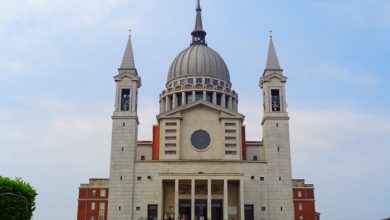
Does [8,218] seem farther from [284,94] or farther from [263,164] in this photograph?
[284,94]

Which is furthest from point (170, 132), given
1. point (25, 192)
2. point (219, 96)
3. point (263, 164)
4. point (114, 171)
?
point (25, 192)

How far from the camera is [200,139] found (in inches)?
2255

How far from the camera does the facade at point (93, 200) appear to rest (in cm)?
6944

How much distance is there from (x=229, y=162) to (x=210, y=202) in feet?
18.4

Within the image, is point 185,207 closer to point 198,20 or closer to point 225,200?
point 225,200

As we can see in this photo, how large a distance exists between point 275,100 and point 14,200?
33.4 m

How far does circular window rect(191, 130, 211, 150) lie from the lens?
56903mm

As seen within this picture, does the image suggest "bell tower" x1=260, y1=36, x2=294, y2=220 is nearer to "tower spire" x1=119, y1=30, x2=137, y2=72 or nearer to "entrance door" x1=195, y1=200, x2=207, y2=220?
"entrance door" x1=195, y1=200, x2=207, y2=220

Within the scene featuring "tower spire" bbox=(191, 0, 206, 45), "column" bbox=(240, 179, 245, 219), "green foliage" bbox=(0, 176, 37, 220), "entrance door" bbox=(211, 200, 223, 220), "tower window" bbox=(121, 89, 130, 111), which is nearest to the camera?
"green foliage" bbox=(0, 176, 37, 220)

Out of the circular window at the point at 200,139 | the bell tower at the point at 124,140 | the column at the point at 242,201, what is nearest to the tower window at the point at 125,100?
the bell tower at the point at 124,140

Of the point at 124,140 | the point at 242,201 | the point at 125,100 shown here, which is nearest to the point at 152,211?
the point at 124,140

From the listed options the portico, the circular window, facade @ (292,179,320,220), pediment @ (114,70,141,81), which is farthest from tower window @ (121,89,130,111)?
facade @ (292,179,320,220)

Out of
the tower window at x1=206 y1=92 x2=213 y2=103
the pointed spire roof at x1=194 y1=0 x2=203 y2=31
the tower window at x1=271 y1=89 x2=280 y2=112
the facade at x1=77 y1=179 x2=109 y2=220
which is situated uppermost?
the pointed spire roof at x1=194 y1=0 x2=203 y2=31

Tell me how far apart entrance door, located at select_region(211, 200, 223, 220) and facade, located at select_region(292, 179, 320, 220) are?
20144 millimetres
